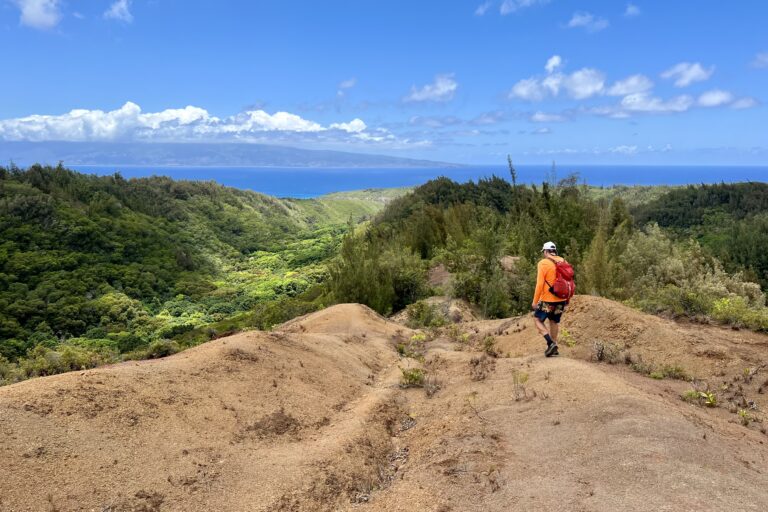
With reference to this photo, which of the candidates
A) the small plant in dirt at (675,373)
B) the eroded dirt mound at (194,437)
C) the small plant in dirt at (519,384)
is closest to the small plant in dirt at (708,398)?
the small plant in dirt at (675,373)

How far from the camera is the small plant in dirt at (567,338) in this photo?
382 inches

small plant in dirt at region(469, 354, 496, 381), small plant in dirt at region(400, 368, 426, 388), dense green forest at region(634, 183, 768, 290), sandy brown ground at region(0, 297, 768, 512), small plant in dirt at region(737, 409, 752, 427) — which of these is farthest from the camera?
dense green forest at region(634, 183, 768, 290)

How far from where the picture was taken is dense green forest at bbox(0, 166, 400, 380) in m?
33.2

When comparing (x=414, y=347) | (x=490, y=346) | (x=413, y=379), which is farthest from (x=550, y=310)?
(x=414, y=347)

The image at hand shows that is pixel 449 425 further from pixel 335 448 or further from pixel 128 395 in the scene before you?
pixel 128 395

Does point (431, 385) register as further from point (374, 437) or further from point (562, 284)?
point (562, 284)

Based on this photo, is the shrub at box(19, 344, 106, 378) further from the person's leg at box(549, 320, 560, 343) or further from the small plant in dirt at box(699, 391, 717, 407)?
the small plant in dirt at box(699, 391, 717, 407)

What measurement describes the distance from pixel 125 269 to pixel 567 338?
53.1 metres

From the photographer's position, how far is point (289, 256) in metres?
78.2

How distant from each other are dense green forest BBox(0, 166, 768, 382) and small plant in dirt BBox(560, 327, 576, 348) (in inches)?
158

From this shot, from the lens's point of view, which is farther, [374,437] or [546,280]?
[546,280]

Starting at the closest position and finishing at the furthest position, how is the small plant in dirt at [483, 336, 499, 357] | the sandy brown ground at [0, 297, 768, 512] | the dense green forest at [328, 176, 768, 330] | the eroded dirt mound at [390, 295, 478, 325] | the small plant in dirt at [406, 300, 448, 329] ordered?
the sandy brown ground at [0, 297, 768, 512]
the small plant in dirt at [483, 336, 499, 357]
the dense green forest at [328, 176, 768, 330]
the small plant in dirt at [406, 300, 448, 329]
the eroded dirt mound at [390, 295, 478, 325]

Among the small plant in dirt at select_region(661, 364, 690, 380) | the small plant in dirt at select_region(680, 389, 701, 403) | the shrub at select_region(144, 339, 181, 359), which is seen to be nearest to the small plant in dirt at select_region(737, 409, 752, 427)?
the small plant in dirt at select_region(680, 389, 701, 403)

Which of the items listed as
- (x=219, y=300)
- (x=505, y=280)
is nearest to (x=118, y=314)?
(x=219, y=300)
